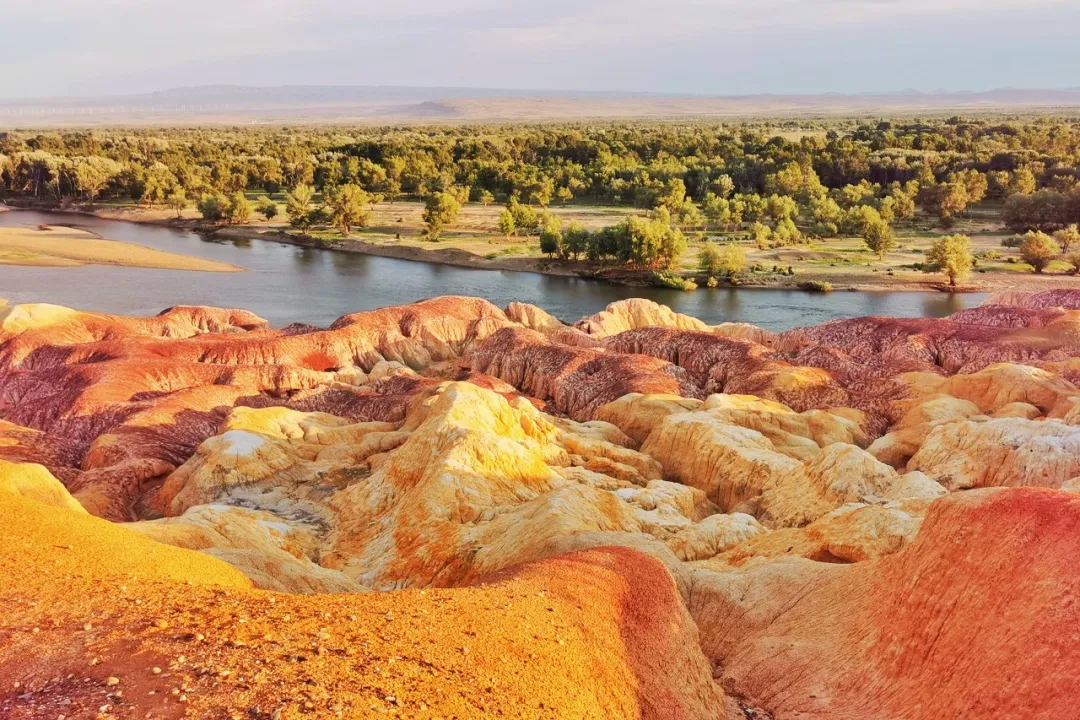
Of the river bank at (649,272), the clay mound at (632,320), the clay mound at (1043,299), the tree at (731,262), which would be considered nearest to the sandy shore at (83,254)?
the river bank at (649,272)

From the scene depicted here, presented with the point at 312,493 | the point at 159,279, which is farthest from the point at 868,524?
the point at 159,279

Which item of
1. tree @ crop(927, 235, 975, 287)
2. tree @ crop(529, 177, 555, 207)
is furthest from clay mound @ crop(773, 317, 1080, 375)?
tree @ crop(529, 177, 555, 207)

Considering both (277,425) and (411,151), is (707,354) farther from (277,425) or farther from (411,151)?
(411,151)

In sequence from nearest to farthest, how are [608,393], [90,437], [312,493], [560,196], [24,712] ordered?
[24,712], [312,493], [90,437], [608,393], [560,196]

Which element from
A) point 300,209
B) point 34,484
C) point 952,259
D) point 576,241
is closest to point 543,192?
point 576,241

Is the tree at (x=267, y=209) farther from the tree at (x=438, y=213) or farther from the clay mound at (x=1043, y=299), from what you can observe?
the clay mound at (x=1043, y=299)

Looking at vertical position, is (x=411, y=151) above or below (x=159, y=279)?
above
